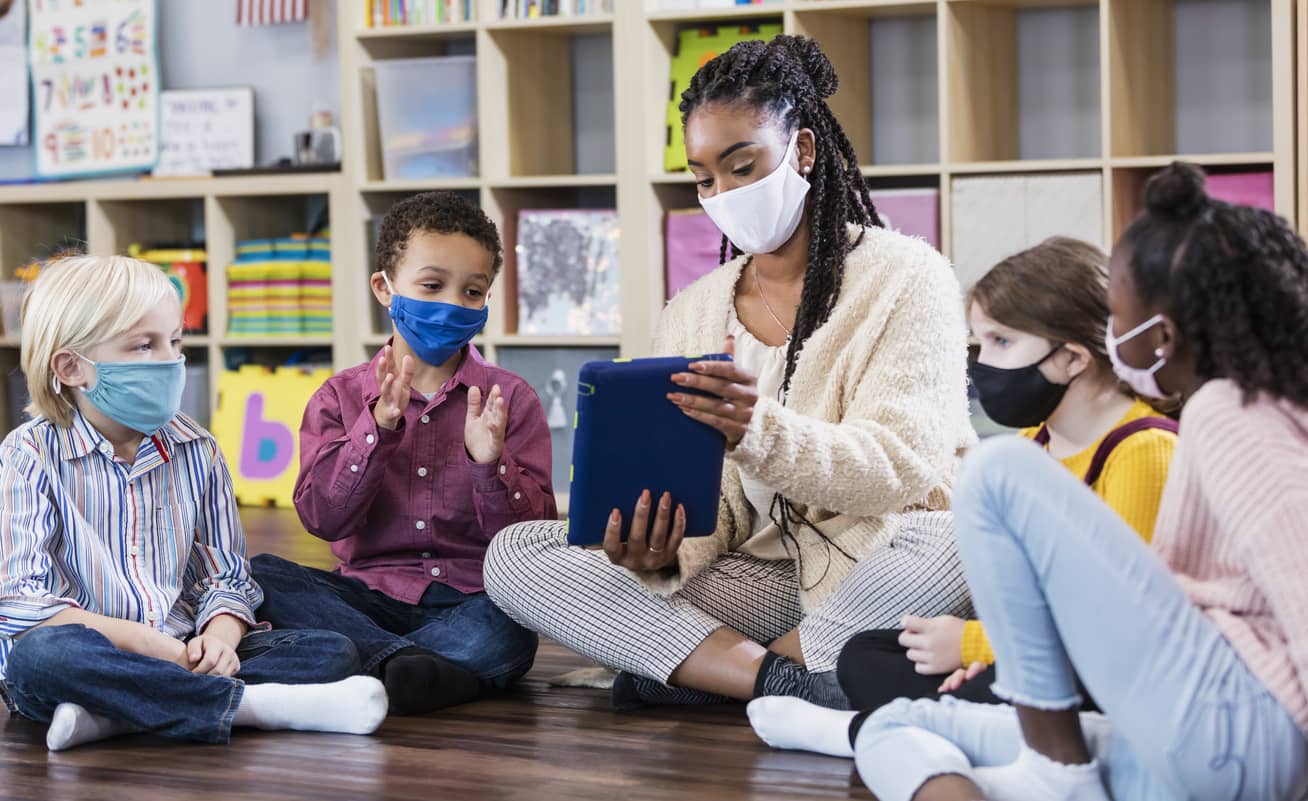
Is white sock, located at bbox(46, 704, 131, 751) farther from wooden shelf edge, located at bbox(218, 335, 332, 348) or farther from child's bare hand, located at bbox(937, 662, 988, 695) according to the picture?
wooden shelf edge, located at bbox(218, 335, 332, 348)

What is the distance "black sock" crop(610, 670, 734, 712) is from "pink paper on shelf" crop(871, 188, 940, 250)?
1743 millimetres

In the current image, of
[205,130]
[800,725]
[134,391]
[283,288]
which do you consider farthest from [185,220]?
[800,725]

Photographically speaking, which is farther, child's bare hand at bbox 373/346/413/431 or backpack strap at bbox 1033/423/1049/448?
child's bare hand at bbox 373/346/413/431

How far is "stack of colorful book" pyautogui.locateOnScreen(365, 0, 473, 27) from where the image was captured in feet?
12.2

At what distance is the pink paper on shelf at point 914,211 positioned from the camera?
11.1 feet

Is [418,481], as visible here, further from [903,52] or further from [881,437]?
[903,52]

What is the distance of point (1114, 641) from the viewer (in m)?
1.19

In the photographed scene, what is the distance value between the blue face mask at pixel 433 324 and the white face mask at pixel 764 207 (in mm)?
374

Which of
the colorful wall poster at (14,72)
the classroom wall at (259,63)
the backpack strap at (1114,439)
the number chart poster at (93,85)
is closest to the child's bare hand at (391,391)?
the backpack strap at (1114,439)

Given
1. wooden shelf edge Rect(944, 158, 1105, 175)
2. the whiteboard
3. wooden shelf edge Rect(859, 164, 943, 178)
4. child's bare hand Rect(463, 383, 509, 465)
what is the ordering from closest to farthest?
child's bare hand Rect(463, 383, 509, 465)
wooden shelf edge Rect(944, 158, 1105, 175)
wooden shelf edge Rect(859, 164, 943, 178)
the whiteboard

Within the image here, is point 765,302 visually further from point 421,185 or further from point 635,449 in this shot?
point 421,185

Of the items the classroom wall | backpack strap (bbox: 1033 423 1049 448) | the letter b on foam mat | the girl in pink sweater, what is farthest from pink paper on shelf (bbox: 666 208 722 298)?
the girl in pink sweater

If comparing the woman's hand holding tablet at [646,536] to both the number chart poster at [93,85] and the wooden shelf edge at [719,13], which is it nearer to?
the wooden shelf edge at [719,13]

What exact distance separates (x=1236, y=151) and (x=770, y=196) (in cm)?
199
